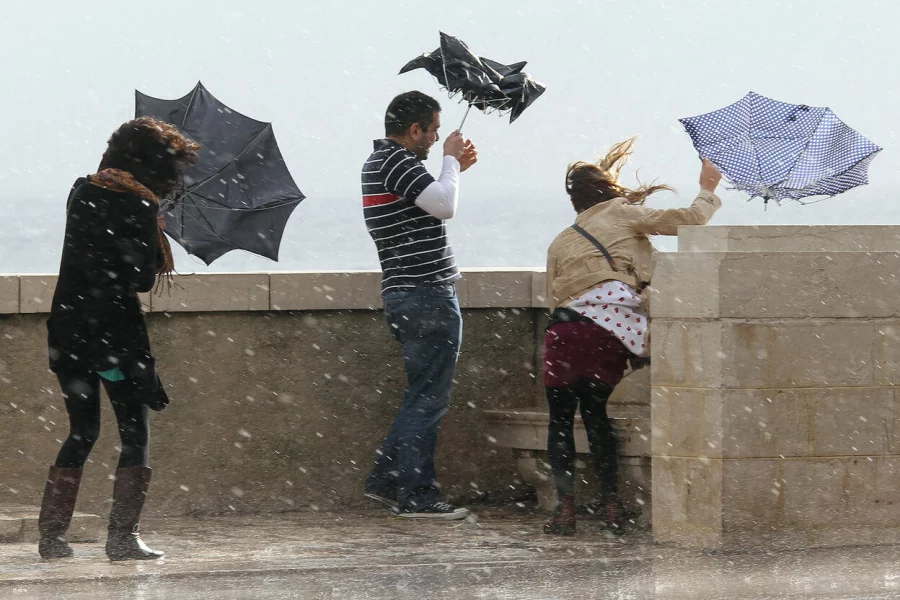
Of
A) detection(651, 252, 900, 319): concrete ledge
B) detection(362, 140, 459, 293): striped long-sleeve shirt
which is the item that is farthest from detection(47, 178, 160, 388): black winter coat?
detection(651, 252, 900, 319): concrete ledge

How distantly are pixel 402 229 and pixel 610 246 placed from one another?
3.24 feet

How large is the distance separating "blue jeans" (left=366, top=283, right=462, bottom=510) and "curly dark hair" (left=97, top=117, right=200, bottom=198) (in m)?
1.44

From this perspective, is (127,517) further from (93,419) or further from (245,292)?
(245,292)

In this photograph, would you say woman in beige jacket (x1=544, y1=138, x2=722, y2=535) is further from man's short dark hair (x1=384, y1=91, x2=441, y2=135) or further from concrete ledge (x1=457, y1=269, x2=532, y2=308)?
concrete ledge (x1=457, y1=269, x2=532, y2=308)

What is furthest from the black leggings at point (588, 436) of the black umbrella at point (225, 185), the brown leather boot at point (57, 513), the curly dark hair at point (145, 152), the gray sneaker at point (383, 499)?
the black umbrella at point (225, 185)

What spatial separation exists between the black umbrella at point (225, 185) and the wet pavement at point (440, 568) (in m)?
2.05

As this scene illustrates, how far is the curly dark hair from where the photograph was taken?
239 inches

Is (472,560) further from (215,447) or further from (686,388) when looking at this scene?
(215,447)

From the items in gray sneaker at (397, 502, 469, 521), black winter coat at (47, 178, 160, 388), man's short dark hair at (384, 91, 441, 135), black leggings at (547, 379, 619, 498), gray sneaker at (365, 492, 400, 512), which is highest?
man's short dark hair at (384, 91, 441, 135)

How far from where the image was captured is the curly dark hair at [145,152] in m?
6.08

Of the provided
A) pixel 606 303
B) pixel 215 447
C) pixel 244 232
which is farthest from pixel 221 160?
pixel 606 303

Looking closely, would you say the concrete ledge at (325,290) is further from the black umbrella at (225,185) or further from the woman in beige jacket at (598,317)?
the woman in beige jacket at (598,317)

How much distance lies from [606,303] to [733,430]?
0.90 metres


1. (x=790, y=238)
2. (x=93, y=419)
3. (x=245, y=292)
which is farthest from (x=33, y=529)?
(x=790, y=238)
